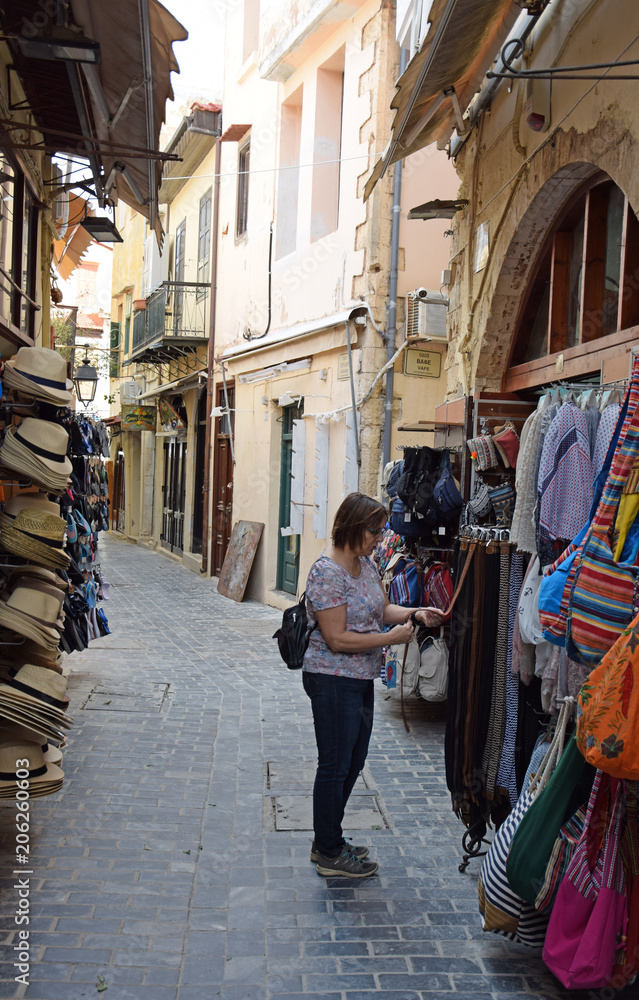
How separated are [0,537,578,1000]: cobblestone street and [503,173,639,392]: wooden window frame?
104 inches

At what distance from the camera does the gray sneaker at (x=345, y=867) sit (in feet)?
12.7

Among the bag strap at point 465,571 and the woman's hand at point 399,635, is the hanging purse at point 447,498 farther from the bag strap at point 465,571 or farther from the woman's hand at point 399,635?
the woman's hand at point 399,635

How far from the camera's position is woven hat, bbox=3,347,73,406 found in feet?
15.5

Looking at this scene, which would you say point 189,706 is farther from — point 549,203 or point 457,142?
point 457,142

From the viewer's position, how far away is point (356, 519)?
369 centimetres

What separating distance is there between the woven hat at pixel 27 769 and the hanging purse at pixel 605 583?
243 cm

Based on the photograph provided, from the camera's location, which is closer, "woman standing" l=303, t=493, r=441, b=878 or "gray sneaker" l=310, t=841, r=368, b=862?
"woman standing" l=303, t=493, r=441, b=878

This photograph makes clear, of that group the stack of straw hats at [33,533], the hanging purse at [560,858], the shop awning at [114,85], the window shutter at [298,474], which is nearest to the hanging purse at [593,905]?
the hanging purse at [560,858]

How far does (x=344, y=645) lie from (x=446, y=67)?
11.0 feet

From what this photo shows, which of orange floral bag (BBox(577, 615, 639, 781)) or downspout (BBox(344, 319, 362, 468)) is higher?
downspout (BBox(344, 319, 362, 468))

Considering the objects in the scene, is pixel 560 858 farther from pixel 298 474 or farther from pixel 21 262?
pixel 298 474

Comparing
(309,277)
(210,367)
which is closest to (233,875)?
(309,277)

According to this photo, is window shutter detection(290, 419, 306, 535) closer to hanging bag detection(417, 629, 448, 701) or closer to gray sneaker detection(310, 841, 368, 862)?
hanging bag detection(417, 629, 448, 701)

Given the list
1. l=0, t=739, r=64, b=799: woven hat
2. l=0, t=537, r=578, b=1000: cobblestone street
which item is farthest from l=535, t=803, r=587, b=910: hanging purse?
l=0, t=739, r=64, b=799: woven hat
